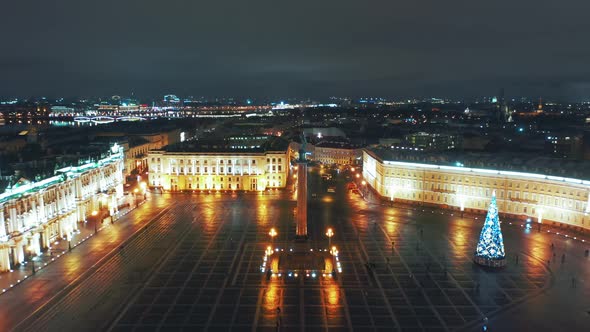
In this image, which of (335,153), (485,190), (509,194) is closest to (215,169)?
(335,153)

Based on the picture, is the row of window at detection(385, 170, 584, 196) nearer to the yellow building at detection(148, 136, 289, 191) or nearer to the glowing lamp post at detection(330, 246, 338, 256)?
the yellow building at detection(148, 136, 289, 191)

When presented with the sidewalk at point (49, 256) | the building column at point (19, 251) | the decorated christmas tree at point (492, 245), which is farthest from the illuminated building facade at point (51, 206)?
the decorated christmas tree at point (492, 245)

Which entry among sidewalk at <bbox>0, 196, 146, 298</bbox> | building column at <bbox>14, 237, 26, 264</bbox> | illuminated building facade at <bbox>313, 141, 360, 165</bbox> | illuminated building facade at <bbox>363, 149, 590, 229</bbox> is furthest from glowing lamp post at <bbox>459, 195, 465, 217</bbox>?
building column at <bbox>14, 237, 26, 264</bbox>

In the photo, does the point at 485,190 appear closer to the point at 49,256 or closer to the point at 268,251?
the point at 268,251

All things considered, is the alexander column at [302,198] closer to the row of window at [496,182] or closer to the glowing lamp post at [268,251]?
the glowing lamp post at [268,251]

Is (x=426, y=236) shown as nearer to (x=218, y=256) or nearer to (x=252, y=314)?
(x=218, y=256)

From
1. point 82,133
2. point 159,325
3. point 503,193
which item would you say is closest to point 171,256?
point 159,325
